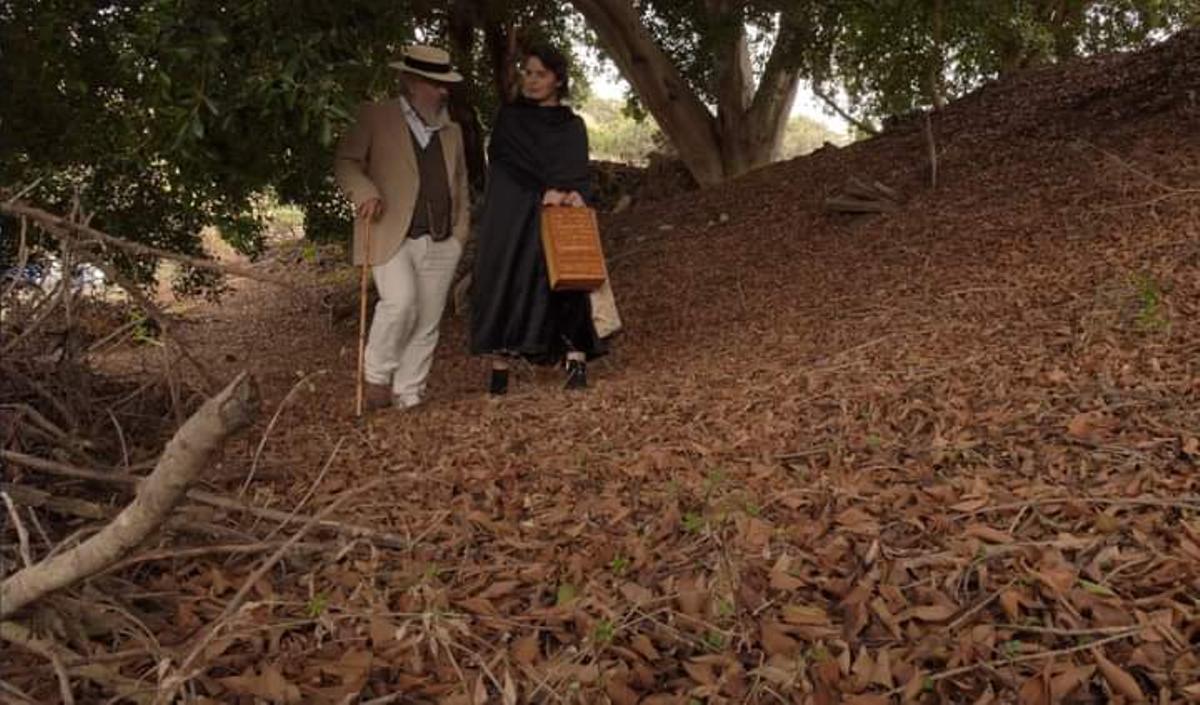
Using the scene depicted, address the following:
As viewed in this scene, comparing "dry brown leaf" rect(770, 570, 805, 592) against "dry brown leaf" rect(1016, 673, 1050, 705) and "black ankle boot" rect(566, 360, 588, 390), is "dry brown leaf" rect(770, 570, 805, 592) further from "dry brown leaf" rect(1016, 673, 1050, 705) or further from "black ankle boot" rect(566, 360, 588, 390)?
"black ankle boot" rect(566, 360, 588, 390)

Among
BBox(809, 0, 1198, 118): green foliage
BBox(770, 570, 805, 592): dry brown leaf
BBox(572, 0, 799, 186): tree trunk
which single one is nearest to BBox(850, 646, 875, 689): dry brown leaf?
BBox(770, 570, 805, 592): dry brown leaf

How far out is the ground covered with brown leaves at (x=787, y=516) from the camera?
Answer: 7.30 feet

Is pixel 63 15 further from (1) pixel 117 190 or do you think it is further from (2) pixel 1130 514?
(2) pixel 1130 514

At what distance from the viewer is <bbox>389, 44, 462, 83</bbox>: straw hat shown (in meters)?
4.43

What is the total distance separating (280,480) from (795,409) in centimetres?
185

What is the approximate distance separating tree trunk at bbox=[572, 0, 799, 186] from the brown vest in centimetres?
455

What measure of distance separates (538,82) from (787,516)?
2.69 m

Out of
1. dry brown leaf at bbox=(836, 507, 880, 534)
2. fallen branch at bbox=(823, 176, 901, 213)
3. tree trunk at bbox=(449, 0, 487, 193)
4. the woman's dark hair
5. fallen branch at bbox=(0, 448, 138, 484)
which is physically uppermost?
tree trunk at bbox=(449, 0, 487, 193)

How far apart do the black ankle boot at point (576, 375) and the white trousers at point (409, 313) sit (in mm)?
682

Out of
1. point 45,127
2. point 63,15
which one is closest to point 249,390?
point 63,15

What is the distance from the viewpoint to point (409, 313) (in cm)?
464

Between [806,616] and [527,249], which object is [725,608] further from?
[527,249]

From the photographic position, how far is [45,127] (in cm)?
518

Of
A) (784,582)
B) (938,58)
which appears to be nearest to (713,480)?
(784,582)
